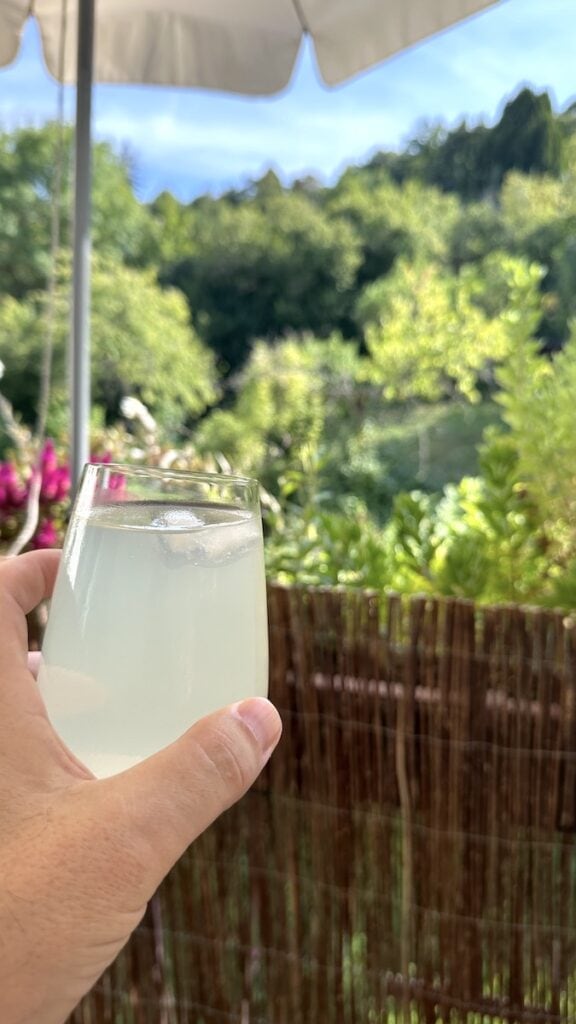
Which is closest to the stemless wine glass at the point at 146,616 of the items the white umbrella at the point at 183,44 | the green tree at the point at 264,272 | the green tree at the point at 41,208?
the white umbrella at the point at 183,44

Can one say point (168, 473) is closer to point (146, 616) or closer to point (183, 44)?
point (146, 616)

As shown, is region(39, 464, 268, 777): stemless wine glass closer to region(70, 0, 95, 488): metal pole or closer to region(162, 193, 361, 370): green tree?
region(70, 0, 95, 488): metal pole

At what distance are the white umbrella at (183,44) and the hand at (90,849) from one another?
5.04 feet

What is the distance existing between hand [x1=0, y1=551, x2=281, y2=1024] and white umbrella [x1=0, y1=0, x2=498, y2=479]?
5.04ft

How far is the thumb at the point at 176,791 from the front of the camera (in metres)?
0.46

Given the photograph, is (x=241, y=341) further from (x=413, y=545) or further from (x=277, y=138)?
(x=413, y=545)

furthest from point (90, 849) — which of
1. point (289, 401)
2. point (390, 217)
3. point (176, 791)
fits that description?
point (390, 217)

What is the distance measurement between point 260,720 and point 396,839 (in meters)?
0.86

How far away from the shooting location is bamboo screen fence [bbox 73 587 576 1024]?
1218mm

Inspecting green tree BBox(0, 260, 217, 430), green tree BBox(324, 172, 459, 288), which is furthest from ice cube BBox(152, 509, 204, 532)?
green tree BBox(324, 172, 459, 288)

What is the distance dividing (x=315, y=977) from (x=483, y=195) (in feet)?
48.2

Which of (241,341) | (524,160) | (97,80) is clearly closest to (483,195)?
(524,160)

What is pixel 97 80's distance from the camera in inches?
84.0

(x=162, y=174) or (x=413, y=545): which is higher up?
(x=162, y=174)
